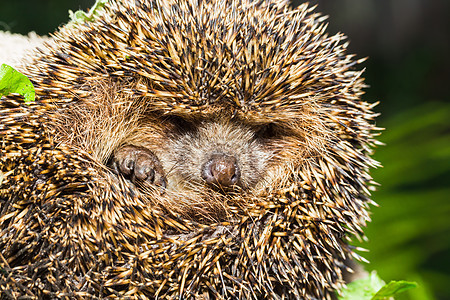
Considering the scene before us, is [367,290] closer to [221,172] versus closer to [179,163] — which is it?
[221,172]

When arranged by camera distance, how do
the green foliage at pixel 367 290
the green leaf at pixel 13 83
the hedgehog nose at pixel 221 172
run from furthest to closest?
the green foliage at pixel 367 290
the hedgehog nose at pixel 221 172
the green leaf at pixel 13 83

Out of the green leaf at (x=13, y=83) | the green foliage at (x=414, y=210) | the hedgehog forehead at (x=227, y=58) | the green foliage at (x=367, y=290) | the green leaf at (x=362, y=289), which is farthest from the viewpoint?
the green foliage at (x=414, y=210)

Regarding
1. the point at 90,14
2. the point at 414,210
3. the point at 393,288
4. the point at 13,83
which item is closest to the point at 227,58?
the point at 90,14

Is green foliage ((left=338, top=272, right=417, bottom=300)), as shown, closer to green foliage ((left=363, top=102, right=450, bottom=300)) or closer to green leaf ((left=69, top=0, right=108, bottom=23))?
green foliage ((left=363, top=102, right=450, bottom=300))

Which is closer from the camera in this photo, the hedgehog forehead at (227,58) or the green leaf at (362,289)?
the hedgehog forehead at (227,58)

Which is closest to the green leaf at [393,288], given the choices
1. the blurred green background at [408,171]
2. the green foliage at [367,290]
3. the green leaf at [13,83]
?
the green foliage at [367,290]

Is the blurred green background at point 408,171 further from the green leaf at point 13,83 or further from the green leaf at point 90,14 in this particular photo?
the green leaf at point 13,83
